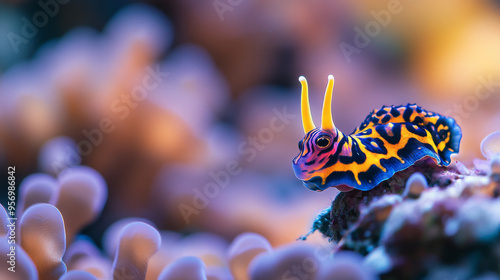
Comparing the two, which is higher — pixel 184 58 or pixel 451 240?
pixel 184 58

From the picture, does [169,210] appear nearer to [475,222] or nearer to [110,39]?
[110,39]

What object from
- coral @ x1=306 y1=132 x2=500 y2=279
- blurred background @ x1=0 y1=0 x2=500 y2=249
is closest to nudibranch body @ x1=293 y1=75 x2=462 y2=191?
coral @ x1=306 y1=132 x2=500 y2=279

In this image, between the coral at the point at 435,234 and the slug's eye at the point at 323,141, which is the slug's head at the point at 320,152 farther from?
the coral at the point at 435,234

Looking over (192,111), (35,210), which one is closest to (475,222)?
(35,210)

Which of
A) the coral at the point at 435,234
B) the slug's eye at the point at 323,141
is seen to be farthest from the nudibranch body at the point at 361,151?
the coral at the point at 435,234

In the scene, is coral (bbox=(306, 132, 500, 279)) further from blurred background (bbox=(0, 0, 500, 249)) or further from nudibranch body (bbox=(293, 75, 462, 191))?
blurred background (bbox=(0, 0, 500, 249))

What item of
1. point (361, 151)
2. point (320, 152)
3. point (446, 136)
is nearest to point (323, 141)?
point (320, 152)
